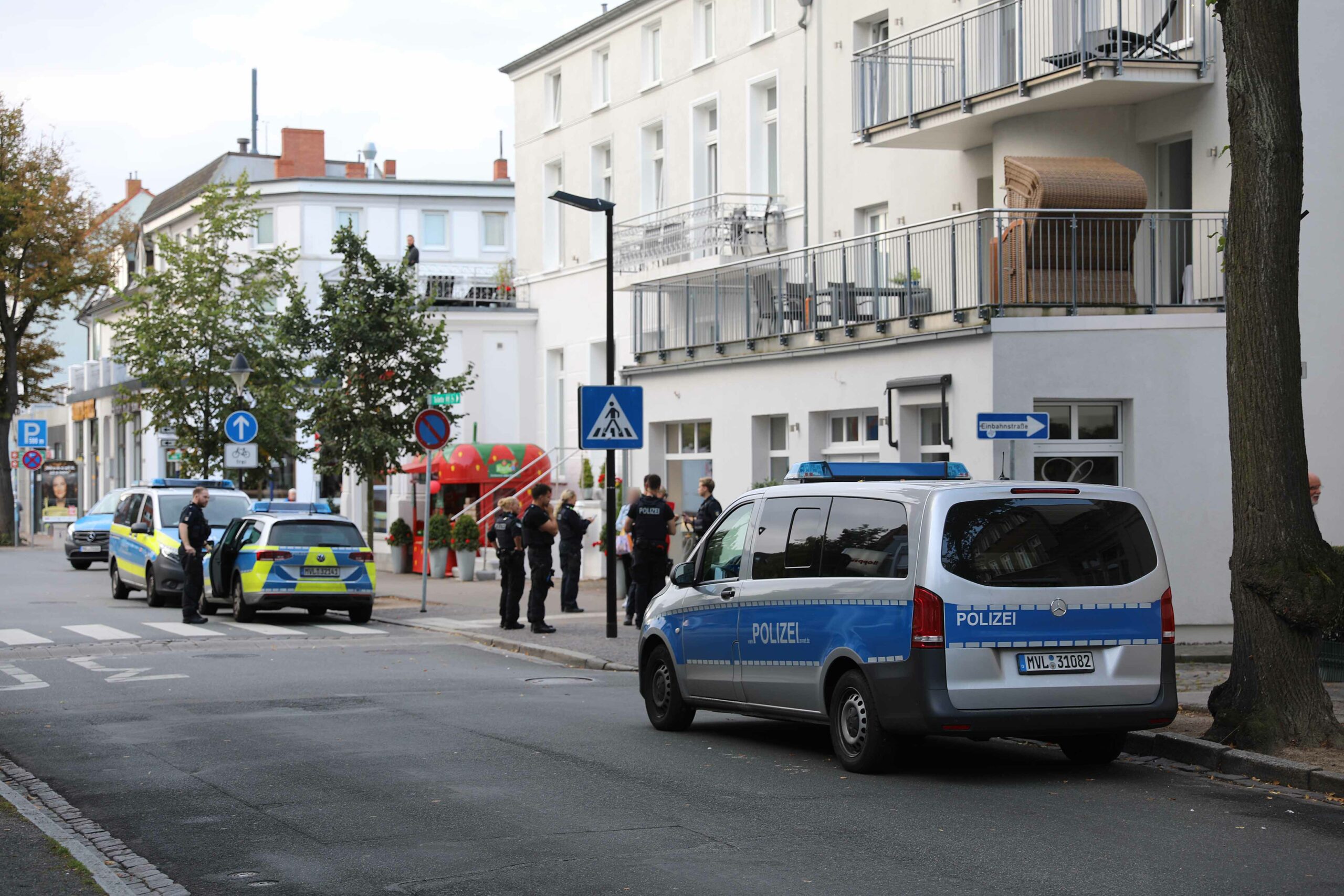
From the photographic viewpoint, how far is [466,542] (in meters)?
32.2

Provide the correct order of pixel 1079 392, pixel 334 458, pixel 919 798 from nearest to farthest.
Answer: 1. pixel 919 798
2. pixel 1079 392
3. pixel 334 458

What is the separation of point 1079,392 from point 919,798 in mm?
10936

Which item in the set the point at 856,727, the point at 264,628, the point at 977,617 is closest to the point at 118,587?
the point at 264,628

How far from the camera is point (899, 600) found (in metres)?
9.92

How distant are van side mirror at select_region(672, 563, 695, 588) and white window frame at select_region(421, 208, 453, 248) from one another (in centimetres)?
5269

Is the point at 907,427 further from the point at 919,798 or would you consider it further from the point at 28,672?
the point at 919,798

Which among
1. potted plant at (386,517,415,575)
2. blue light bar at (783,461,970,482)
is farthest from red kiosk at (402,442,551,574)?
blue light bar at (783,461,970,482)

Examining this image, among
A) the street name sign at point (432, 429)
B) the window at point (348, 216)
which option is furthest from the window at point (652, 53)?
the window at point (348, 216)

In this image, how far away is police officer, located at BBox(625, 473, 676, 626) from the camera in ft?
66.8

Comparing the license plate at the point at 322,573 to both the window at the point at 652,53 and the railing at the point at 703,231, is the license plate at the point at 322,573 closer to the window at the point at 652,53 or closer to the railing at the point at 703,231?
the railing at the point at 703,231

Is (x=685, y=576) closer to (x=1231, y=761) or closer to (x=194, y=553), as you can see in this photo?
(x=1231, y=761)

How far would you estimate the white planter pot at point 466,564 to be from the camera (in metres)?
32.4

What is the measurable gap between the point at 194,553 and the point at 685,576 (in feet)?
42.0

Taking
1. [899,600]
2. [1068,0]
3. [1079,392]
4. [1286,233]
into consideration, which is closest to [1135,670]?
[899,600]
